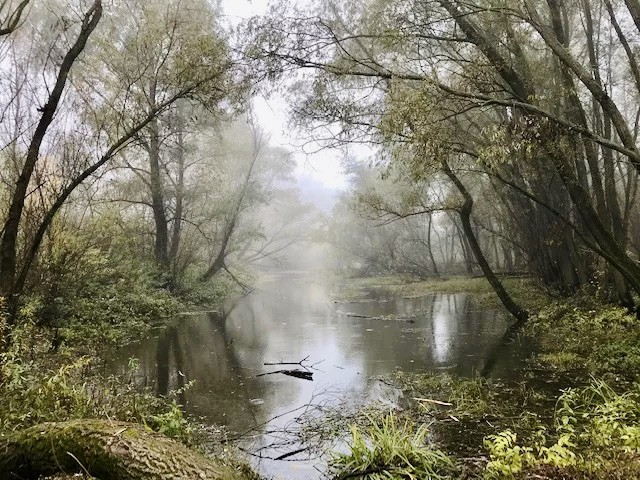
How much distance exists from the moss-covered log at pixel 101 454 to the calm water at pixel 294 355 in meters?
1.34

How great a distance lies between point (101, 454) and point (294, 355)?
6.21m

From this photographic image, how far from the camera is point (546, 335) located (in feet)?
33.2

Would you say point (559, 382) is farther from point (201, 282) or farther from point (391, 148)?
point (201, 282)

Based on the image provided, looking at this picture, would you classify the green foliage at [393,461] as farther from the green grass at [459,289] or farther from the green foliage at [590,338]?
the green grass at [459,289]

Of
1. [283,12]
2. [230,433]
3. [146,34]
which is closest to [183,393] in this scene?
[230,433]

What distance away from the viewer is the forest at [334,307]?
13.9 feet

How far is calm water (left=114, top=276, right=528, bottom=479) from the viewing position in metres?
6.32

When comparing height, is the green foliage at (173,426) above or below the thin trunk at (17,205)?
below

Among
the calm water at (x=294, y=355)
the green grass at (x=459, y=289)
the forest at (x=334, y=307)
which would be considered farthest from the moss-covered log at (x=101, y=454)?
the green grass at (x=459, y=289)

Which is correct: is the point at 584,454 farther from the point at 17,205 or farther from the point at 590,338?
the point at 17,205

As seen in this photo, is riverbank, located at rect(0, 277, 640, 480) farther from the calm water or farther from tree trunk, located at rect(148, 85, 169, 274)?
tree trunk, located at rect(148, 85, 169, 274)

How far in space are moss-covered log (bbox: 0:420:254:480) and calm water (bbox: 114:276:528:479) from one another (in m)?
1.34

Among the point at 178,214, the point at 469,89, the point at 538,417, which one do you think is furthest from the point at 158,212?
the point at 538,417

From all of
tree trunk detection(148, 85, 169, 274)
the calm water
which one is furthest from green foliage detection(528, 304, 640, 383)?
tree trunk detection(148, 85, 169, 274)
